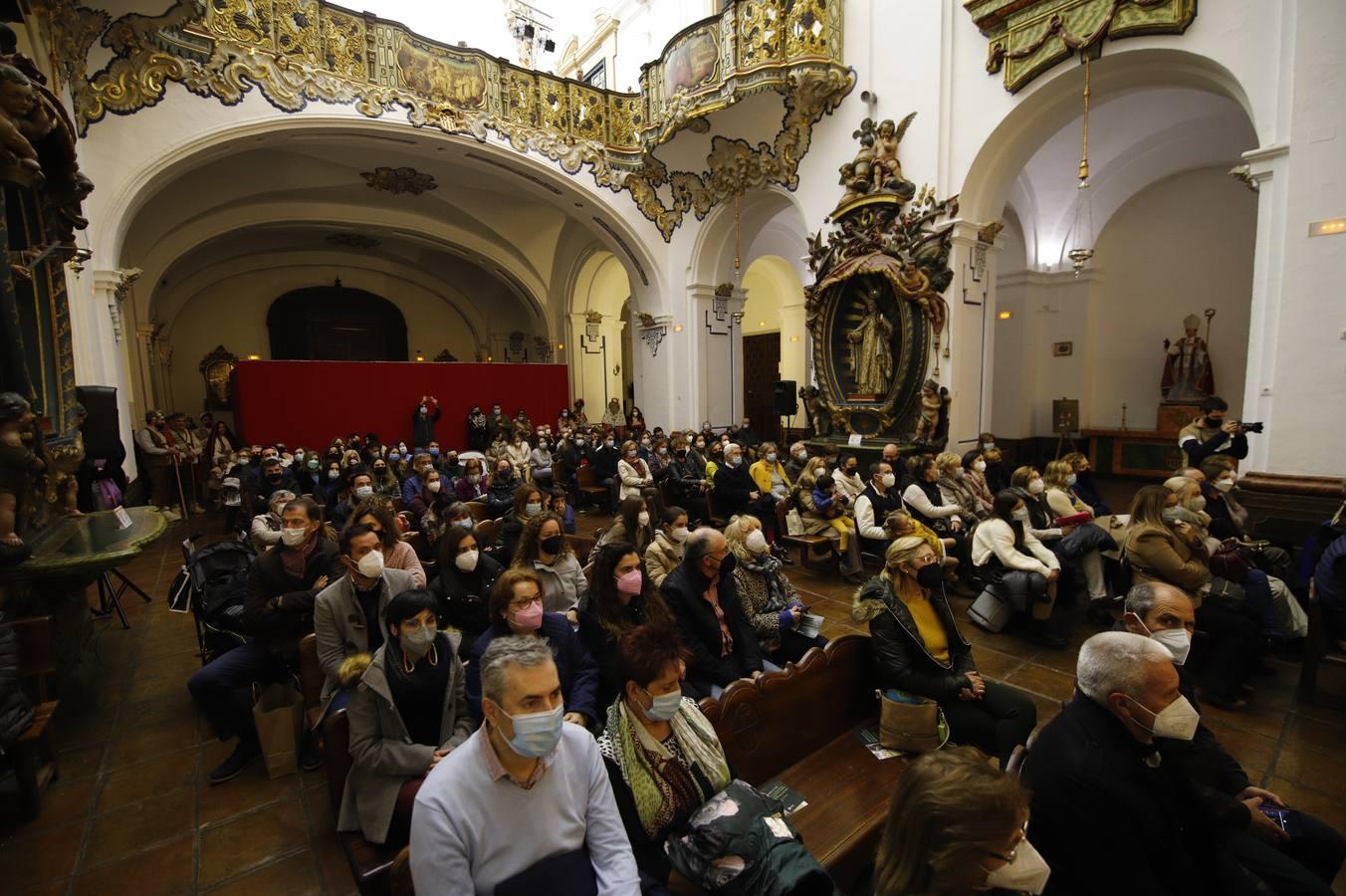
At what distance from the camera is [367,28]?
333 inches

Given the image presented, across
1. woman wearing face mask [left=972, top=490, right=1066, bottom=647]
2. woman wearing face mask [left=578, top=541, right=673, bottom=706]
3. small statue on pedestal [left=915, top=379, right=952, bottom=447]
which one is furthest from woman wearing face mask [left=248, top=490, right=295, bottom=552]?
small statue on pedestal [left=915, top=379, right=952, bottom=447]

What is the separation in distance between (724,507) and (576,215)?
Result: 7574 mm

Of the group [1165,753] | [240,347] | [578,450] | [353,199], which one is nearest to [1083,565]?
[1165,753]

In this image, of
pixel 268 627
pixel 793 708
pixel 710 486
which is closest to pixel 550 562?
pixel 268 627

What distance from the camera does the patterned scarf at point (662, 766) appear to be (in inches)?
67.6

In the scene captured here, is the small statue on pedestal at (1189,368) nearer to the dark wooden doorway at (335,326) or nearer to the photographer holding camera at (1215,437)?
the photographer holding camera at (1215,437)

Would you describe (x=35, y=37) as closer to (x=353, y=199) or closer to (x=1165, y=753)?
(x=353, y=199)

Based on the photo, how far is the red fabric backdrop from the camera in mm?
9984

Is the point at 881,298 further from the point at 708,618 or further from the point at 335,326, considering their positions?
the point at 335,326

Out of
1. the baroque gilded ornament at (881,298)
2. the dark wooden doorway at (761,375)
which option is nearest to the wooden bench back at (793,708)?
the baroque gilded ornament at (881,298)

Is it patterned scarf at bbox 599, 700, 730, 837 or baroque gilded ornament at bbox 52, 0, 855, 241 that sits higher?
baroque gilded ornament at bbox 52, 0, 855, 241

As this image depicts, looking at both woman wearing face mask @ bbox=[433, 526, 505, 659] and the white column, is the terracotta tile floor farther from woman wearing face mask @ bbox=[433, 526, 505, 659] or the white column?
the white column

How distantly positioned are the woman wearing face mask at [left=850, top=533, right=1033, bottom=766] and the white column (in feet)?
15.5

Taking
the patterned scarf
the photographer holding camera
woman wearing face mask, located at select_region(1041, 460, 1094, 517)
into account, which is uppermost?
the photographer holding camera
